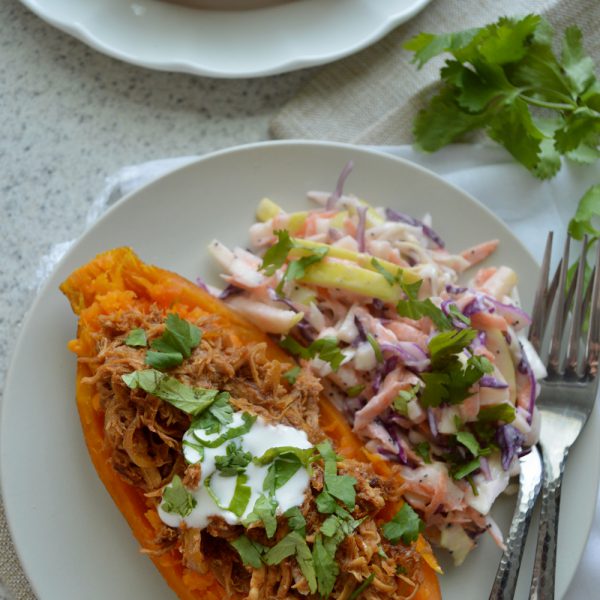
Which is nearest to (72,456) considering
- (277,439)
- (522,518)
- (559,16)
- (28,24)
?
(277,439)

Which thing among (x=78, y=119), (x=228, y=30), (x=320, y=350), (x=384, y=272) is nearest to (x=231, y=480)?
(x=320, y=350)

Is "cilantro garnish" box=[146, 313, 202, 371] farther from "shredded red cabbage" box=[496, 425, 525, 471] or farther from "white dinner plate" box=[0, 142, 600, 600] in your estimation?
"shredded red cabbage" box=[496, 425, 525, 471]

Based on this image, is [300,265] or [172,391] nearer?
[172,391]

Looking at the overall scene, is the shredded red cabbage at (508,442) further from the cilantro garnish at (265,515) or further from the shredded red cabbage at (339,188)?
the shredded red cabbage at (339,188)

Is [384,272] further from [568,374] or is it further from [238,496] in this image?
[238,496]

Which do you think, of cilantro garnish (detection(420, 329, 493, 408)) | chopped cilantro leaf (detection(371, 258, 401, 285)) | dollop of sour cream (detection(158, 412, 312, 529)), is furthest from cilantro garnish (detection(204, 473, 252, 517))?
chopped cilantro leaf (detection(371, 258, 401, 285))

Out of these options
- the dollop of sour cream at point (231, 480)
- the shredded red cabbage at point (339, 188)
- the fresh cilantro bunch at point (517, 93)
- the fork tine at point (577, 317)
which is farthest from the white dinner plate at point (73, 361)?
the dollop of sour cream at point (231, 480)
